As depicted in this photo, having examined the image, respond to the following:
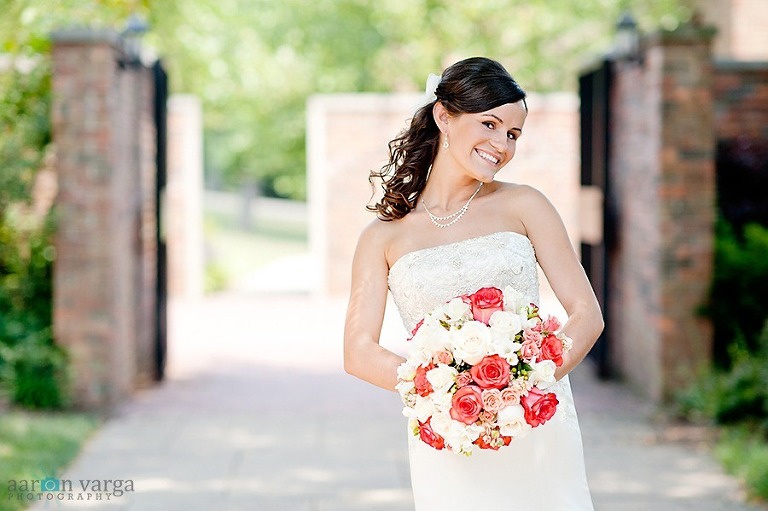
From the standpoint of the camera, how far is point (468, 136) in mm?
3127

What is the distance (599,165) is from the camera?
9.73m

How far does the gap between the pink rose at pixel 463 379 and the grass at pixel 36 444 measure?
10.9 feet

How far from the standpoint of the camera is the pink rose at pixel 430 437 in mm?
2775

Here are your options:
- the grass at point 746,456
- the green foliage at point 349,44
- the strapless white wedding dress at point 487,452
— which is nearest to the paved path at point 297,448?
the grass at point 746,456

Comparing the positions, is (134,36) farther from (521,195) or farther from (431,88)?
(521,195)

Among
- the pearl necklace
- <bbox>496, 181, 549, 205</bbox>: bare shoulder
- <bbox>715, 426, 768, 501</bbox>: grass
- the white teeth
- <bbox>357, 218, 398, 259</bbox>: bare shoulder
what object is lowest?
<bbox>715, 426, 768, 501</bbox>: grass

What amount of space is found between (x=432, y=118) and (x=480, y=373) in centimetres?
96

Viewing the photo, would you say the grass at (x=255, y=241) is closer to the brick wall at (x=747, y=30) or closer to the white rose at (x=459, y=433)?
the brick wall at (x=747, y=30)

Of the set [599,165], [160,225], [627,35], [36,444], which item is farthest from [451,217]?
[599,165]

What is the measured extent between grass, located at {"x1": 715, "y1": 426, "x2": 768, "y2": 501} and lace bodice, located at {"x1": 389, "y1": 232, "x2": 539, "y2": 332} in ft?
10.0

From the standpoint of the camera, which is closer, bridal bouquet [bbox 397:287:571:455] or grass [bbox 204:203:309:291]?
bridal bouquet [bbox 397:287:571:455]

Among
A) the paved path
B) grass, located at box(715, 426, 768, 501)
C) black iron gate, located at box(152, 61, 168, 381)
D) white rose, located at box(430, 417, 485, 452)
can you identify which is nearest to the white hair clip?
white rose, located at box(430, 417, 485, 452)

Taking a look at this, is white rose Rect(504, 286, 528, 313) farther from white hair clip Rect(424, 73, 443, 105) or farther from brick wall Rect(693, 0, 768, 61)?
brick wall Rect(693, 0, 768, 61)

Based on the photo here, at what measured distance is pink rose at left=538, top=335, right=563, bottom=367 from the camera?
279 centimetres
